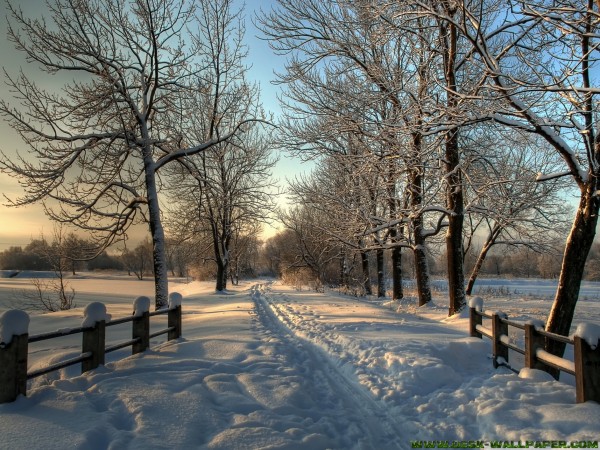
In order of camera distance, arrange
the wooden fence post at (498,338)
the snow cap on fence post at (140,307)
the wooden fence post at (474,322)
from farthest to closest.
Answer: the wooden fence post at (474,322), the snow cap on fence post at (140,307), the wooden fence post at (498,338)

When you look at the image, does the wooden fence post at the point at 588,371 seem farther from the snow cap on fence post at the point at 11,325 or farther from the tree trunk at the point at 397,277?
the tree trunk at the point at 397,277

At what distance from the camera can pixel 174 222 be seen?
90.8 ft

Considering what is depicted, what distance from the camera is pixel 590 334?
→ 4535mm

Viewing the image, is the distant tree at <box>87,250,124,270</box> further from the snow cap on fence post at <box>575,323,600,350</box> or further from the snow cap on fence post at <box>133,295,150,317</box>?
the snow cap on fence post at <box>575,323,600,350</box>

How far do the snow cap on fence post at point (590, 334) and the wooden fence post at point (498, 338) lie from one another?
6.83ft

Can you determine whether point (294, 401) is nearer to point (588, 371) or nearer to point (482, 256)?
point (588, 371)

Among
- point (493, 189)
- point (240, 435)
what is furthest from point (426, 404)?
point (493, 189)

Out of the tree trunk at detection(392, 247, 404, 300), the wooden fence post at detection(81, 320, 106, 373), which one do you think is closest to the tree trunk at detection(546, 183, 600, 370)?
the wooden fence post at detection(81, 320, 106, 373)

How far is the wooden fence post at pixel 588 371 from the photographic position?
4500mm

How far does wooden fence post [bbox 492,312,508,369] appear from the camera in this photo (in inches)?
258

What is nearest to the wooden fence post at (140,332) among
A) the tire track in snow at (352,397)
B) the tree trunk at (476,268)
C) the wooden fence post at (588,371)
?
the tire track in snow at (352,397)

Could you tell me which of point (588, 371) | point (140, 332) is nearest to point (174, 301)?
point (140, 332)

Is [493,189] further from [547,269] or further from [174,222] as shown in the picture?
[547,269]

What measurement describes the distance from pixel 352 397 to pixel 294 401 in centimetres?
86
